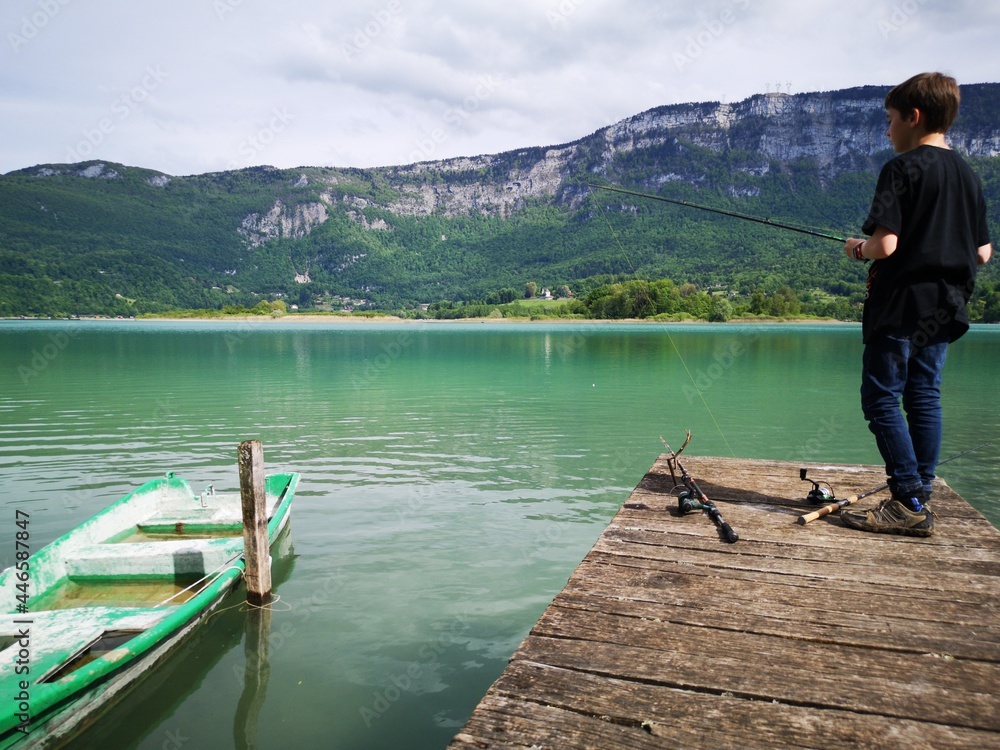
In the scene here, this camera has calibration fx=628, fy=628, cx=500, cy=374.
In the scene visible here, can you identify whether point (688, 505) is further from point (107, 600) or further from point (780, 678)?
point (107, 600)

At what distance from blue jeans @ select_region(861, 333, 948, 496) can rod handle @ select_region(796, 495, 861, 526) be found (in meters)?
0.57

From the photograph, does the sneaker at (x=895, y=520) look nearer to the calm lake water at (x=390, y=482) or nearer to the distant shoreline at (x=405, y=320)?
the calm lake water at (x=390, y=482)

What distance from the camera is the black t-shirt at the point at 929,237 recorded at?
13.8ft

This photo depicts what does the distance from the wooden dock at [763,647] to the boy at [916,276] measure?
52 cm

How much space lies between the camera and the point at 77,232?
627 ft

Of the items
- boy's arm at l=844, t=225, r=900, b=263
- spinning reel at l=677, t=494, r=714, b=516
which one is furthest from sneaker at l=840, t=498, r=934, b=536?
boy's arm at l=844, t=225, r=900, b=263

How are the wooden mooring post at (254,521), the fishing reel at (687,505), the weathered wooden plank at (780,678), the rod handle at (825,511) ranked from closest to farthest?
the weathered wooden plank at (780,678) → the rod handle at (825,511) → the fishing reel at (687,505) → the wooden mooring post at (254,521)

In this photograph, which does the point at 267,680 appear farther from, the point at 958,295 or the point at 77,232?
the point at 77,232

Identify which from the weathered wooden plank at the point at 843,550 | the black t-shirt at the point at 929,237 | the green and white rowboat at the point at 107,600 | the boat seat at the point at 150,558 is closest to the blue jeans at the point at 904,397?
the black t-shirt at the point at 929,237

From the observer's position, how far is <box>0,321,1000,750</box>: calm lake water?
5254mm

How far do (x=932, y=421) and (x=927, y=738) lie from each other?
119 inches

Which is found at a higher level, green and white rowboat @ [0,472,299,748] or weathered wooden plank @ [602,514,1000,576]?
weathered wooden plank @ [602,514,1000,576]

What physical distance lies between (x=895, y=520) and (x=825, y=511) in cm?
52

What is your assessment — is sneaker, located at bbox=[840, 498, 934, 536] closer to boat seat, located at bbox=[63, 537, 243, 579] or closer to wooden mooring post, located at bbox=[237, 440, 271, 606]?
wooden mooring post, located at bbox=[237, 440, 271, 606]
